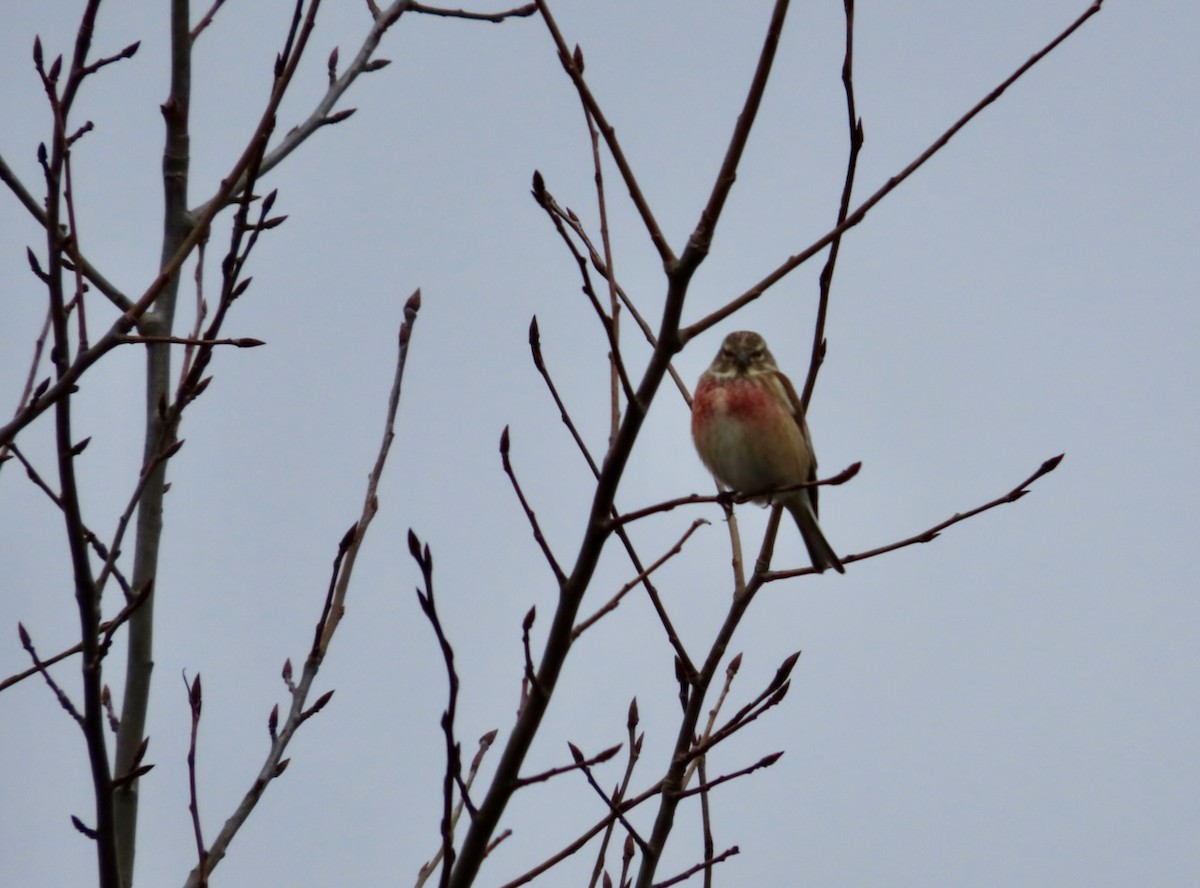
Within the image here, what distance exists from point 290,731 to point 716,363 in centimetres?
402

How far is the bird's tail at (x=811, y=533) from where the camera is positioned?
269 inches

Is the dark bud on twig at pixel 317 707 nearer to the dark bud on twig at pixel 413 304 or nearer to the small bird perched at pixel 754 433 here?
the dark bud on twig at pixel 413 304

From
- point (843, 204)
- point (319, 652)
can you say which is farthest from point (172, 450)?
point (843, 204)

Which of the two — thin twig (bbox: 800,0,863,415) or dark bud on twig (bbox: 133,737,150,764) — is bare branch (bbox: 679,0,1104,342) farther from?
dark bud on twig (bbox: 133,737,150,764)

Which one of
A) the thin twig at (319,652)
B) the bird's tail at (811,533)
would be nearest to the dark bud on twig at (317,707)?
the thin twig at (319,652)

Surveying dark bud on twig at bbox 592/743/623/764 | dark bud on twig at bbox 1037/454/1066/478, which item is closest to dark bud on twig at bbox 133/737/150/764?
dark bud on twig at bbox 592/743/623/764

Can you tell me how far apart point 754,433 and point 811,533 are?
2.16ft

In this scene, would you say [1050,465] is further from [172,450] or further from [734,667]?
[172,450]

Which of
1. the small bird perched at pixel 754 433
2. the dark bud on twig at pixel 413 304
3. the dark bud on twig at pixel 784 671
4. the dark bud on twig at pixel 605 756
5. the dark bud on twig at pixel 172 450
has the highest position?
the small bird perched at pixel 754 433

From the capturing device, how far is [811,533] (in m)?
6.92

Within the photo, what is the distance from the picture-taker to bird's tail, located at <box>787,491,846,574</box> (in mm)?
6836

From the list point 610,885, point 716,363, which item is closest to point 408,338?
point 610,885

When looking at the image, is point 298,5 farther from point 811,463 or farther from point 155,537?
point 811,463

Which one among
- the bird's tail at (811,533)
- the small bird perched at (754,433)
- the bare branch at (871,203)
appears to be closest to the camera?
the bare branch at (871,203)
